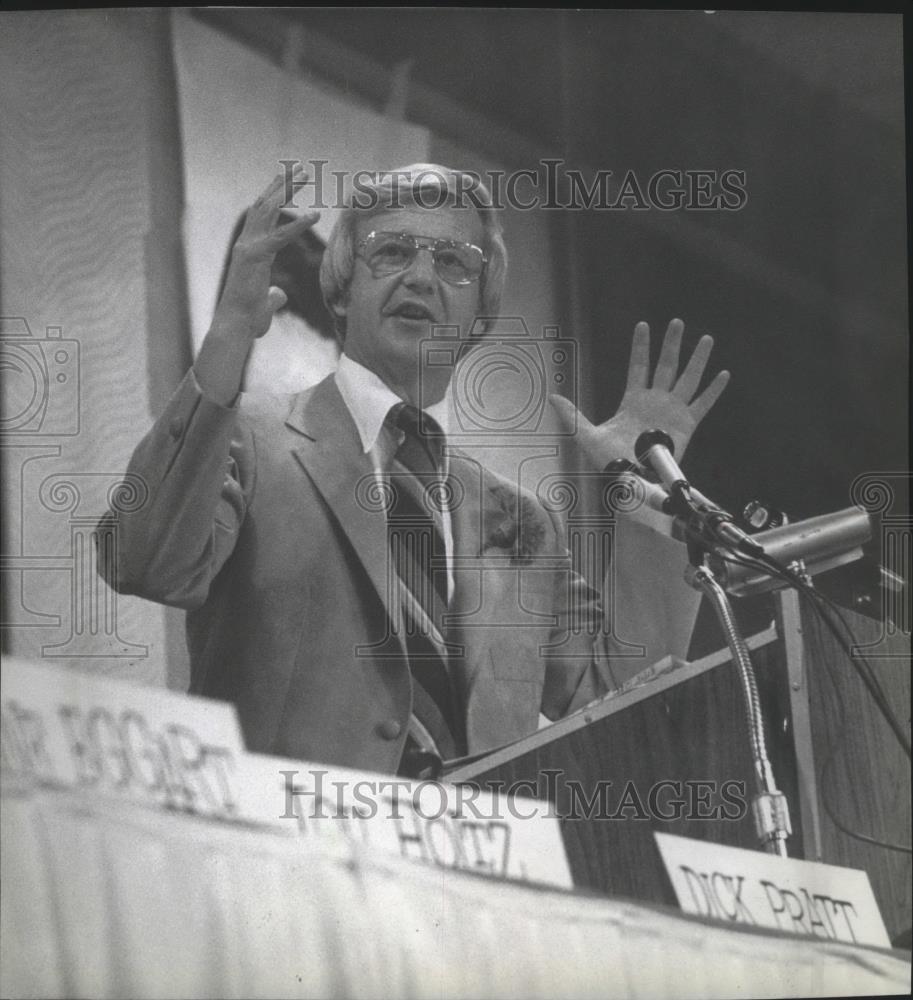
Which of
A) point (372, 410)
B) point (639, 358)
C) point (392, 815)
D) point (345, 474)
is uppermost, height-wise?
point (639, 358)

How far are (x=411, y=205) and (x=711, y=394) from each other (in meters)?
0.88

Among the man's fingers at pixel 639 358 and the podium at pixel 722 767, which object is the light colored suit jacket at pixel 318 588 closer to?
the podium at pixel 722 767

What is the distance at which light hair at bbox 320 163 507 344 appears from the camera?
119 inches

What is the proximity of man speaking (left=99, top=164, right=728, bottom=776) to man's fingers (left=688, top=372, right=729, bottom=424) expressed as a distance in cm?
A: 5

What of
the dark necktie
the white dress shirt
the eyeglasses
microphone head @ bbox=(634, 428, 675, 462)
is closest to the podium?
the dark necktie

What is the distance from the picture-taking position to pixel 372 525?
2.99 m

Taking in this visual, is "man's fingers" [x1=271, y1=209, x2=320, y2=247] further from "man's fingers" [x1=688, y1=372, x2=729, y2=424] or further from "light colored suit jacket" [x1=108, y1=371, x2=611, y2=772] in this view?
"man's fingers" [x1=688, y1=372, x2=729, y2=424]

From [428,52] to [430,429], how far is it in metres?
0.93

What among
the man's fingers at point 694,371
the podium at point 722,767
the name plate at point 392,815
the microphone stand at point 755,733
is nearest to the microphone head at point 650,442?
the man's fingers at point 694,371

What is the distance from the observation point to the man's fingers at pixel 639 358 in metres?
3.10

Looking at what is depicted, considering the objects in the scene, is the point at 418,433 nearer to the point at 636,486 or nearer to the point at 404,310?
the point at 404,310

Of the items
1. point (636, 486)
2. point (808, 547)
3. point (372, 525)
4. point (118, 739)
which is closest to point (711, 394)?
point (636, 486)

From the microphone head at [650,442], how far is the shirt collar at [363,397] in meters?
0.63

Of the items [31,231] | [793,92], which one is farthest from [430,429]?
[793,92]
